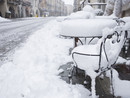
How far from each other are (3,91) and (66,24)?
4.53 ft

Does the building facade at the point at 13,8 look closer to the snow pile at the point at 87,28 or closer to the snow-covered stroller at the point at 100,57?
the snow pile at the point at 87,28

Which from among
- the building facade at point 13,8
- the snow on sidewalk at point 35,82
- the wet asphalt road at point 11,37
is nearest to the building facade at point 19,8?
the building facade at point 13,8

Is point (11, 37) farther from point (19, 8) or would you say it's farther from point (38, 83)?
point (19, 8)

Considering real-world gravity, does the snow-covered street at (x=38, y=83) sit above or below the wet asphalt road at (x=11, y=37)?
below

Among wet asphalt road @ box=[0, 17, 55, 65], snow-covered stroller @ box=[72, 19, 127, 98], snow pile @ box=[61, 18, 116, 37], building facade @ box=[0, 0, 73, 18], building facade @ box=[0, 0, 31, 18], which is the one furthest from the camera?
building facade @ box=[0, 0, 73, 18]

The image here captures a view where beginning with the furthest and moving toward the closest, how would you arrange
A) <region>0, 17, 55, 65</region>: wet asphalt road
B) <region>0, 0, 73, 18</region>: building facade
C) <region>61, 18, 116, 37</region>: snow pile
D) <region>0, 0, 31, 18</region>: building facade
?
1. <region>0, 0, 73, 18</region>: building facade
2. <region>0, 0, 31, 18</region>: building facade
3. <region>0, 17, 55, 65</region>: wet asphalt road
4. <region>61, 18, 116, 37</region>: snow pile

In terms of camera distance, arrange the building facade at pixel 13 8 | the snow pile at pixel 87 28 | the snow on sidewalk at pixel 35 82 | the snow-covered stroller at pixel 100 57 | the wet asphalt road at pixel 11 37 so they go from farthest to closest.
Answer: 1. the building facade at pixel 13 8
2. the wet asphalt road at pixel 11 37
3. the snow pile at pixel 87 28
4. the snow on sidewalk at pixel 35 82
5. the snow-covered stroller at pixel 100 57

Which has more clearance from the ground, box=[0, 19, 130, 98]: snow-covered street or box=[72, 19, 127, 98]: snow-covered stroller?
box=[72, 19, 127, 98]: snow-covered stroller

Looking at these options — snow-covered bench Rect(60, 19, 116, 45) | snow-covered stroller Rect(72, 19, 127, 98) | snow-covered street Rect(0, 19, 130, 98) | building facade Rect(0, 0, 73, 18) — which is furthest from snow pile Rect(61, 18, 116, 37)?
building facade Rect(0, 0, 73, 18)

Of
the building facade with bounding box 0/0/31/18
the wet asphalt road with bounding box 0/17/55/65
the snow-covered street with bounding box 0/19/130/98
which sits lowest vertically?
the snow-covered street with bounding box 0/19/130/98

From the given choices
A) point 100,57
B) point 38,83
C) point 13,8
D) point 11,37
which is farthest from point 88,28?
point 13,8

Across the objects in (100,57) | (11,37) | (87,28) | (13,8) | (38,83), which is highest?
(13,8)

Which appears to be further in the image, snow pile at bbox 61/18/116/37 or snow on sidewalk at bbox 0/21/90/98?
snow pile at bbox 61/18/116/37

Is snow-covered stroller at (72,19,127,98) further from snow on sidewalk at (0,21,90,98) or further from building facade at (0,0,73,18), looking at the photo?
building facade at (0,0,73,18)
